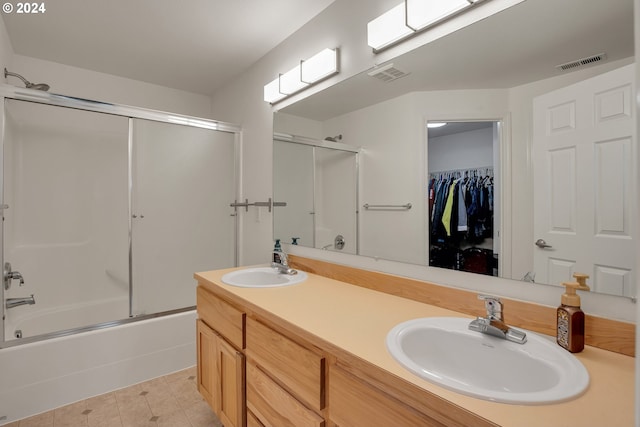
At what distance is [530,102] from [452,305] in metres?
0.76

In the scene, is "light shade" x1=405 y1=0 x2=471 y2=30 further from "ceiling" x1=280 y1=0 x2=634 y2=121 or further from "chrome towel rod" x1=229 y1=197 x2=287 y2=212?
"chrome towel rod" x1=229 y1=197 x2=287 y2=212

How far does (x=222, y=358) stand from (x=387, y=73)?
156cm

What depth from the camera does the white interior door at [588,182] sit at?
0.84m

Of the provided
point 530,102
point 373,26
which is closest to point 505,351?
point 530,102

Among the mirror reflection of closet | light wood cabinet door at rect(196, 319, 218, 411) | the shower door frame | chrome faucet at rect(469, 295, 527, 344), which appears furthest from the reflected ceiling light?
the shower door frame

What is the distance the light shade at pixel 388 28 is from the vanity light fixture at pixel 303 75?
0.29 m

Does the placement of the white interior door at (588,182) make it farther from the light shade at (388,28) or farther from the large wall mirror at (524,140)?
the light shade at (388,28)

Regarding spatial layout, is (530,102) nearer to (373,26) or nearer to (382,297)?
(373,26)

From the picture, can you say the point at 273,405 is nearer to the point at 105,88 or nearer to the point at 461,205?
the point at 461,205

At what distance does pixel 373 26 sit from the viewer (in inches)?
56.8

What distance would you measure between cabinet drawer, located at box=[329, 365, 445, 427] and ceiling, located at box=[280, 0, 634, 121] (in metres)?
1.08

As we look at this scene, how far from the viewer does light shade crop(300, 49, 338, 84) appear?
5.57 feet

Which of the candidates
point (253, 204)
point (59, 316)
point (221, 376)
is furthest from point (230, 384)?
point (59, 316)

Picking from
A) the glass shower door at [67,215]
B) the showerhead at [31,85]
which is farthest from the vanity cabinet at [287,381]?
the showerhead at [31,85]
